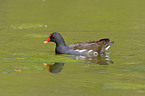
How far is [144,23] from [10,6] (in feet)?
37.1

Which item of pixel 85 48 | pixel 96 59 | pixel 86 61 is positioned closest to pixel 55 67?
pixel 86 61

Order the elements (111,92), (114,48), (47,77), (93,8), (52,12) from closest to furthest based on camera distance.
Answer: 1. (111,92)
2. (47,77)
3. (114,48)
4. (52,12)
5. (93,8)

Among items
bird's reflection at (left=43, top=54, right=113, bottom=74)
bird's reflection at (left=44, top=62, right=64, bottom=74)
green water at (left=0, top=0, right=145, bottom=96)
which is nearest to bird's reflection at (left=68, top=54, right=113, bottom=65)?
bird's reflection at (left=43, top=54, right=113, bottom=74)

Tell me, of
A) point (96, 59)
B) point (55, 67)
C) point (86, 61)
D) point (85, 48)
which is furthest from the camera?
point (85, 48)

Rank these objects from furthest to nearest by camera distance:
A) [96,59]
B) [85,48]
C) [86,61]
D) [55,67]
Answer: [85,48], [96,59], [86,61], [55,67]

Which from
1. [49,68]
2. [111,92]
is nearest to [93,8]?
[49,68]

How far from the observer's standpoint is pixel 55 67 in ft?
40.4

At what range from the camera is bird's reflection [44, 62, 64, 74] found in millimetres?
11766

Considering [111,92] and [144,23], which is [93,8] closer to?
[144,23]

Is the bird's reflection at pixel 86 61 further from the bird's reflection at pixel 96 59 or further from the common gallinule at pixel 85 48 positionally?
the common gallinule at pixel 85 48

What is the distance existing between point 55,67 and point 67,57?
1186mm

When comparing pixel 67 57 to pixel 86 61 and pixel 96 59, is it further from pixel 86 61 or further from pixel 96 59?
pixel 96 59

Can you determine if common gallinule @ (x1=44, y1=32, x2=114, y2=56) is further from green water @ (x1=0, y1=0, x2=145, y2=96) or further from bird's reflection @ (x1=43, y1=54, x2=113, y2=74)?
green water @ (x1=0, y1=0, x2=145, y2=96)

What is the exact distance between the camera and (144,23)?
68.3 ft
